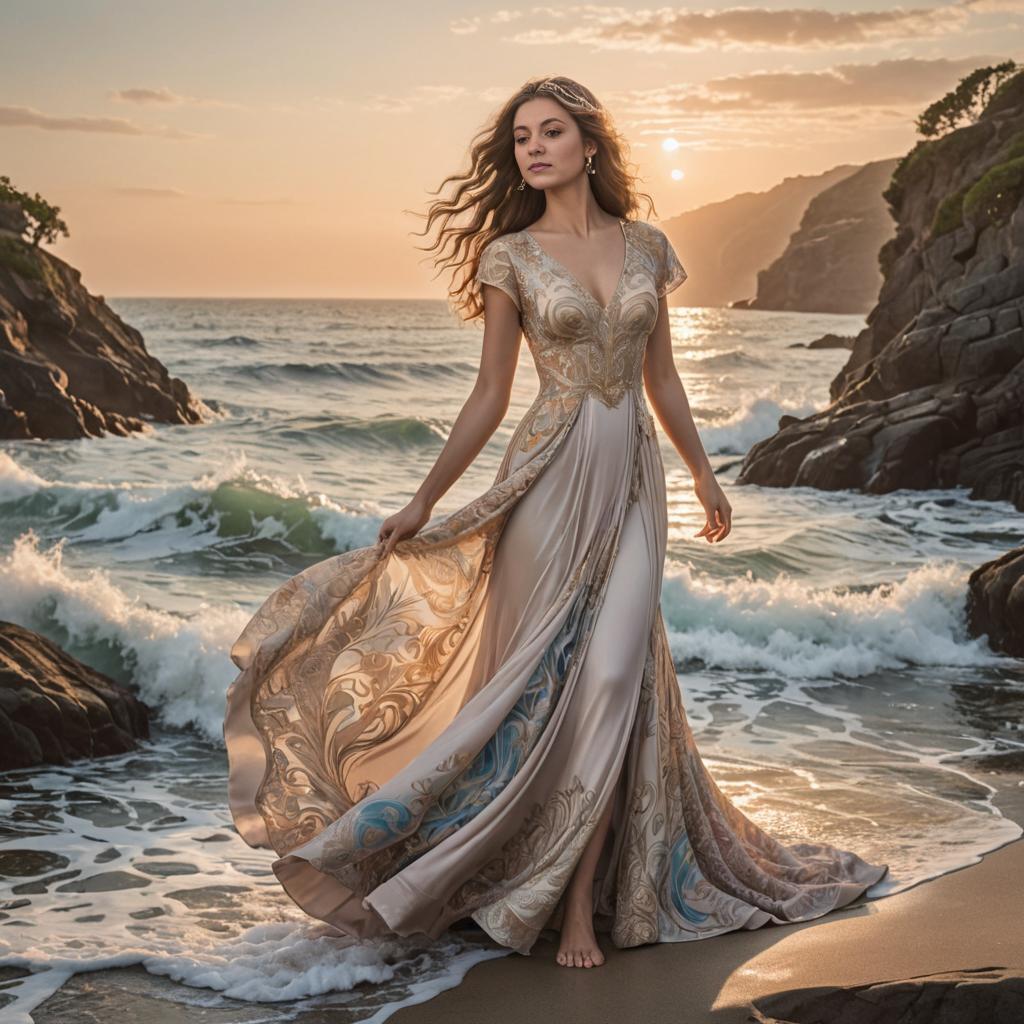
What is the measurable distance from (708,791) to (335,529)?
10.9 metres

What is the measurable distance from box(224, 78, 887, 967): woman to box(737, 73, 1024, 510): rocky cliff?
13.3 meters

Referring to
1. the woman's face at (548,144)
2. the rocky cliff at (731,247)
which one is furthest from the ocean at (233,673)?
the rocky cliff at (731,247)

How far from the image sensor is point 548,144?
392cm

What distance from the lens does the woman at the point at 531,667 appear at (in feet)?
11.7

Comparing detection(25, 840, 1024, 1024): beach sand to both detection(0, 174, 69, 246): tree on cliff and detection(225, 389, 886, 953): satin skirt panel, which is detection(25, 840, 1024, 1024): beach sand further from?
detection(0, 174, 69, 246): tree on cliff

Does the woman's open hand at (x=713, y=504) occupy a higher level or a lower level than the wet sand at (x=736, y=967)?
higher

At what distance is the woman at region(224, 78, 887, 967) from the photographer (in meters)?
3.58

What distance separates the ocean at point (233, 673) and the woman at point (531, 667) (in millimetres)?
295

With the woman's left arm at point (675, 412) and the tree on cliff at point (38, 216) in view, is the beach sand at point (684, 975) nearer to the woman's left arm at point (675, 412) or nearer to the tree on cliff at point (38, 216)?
the woman's left arm at point (675, 412)

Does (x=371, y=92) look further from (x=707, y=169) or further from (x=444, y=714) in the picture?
(x=444, y=714)

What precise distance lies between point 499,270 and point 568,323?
0.26 m

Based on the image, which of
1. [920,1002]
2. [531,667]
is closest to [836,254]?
[531,667]

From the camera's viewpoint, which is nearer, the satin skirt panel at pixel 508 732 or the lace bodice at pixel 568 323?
the satin skirt panel at pixel 508 732

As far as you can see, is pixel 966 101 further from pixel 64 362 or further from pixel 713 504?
pixel 713 504
